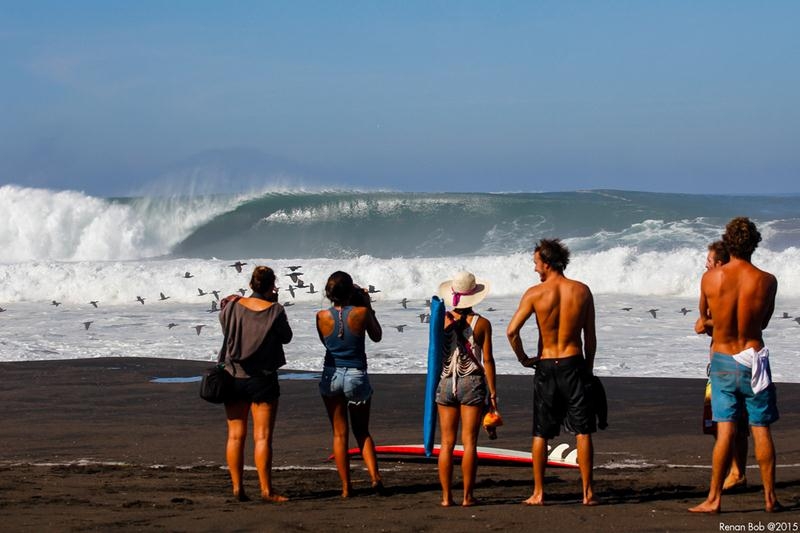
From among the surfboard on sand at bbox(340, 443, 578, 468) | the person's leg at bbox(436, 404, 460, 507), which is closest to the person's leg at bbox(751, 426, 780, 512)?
the person's leg at bbox(436, 404, 460, 507)

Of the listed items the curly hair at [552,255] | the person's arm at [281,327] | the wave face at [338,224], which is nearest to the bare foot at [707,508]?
the curly hair at [552,255]

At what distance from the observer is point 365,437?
7.27m

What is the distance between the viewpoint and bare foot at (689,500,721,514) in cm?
616

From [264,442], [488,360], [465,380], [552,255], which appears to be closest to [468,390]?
[465,380]

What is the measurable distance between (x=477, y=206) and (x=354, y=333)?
136 ft

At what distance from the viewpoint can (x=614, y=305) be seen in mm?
25719

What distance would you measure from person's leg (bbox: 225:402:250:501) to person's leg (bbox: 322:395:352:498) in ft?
1.66

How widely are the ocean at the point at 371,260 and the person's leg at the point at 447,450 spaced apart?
801 cm

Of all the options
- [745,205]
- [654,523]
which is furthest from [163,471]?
[745,205]

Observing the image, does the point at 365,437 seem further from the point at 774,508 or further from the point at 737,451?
the point at 774,508

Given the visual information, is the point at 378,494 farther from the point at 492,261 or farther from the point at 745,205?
the point at 745,205

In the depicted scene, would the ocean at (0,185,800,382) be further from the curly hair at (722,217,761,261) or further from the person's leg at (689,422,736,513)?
the curly hair at (722,217,761,261)

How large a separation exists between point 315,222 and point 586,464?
42.5 m

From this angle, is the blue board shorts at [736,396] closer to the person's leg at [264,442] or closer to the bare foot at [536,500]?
the bare foot at [536,500]
